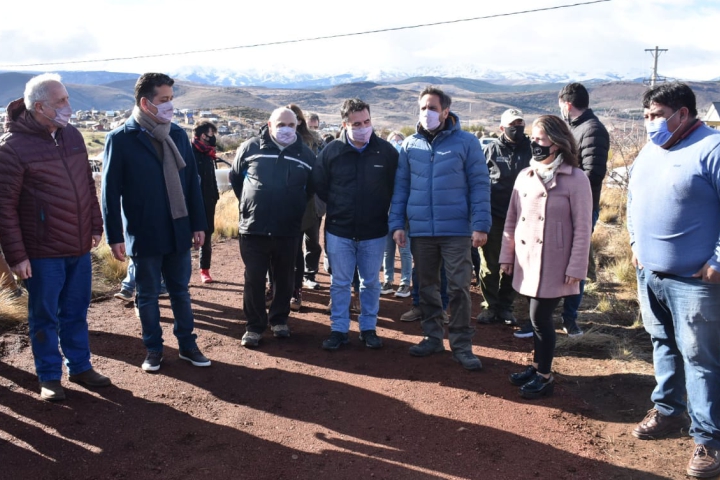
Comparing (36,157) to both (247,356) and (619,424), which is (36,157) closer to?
(247,356)

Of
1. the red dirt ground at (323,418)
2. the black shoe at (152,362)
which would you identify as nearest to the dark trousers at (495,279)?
the red dirt ground at (323,418)

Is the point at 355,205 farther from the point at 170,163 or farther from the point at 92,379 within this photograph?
the point at 92,379

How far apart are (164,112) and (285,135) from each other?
1.08 m

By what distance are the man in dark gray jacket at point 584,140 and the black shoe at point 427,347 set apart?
135 cm

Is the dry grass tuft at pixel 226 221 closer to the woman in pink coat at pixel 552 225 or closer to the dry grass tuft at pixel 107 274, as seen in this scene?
the dry grass tuft at pixel 107 274

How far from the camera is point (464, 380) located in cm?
462

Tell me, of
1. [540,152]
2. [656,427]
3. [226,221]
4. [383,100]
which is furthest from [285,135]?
[383,100]

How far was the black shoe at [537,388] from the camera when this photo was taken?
4262mm

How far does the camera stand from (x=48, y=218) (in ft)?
13.1

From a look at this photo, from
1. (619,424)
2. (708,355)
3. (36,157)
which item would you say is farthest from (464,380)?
(36,157)

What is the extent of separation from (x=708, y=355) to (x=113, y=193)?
160 inches

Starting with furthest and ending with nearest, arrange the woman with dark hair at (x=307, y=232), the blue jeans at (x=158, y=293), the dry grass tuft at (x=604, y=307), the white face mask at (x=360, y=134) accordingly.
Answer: the dry grass tuft at (x=604, y=307) < the woman with dark hair at (x=307, y=232) < the white face mask at (x=360, y=134) < the blue jeans at (x=158, y=293)

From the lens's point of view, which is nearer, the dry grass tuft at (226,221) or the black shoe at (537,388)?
the black shoe at (537,388)

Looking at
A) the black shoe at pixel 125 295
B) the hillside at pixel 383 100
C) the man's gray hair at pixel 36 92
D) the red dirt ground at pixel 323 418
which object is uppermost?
the hillside at pixel 383 100
